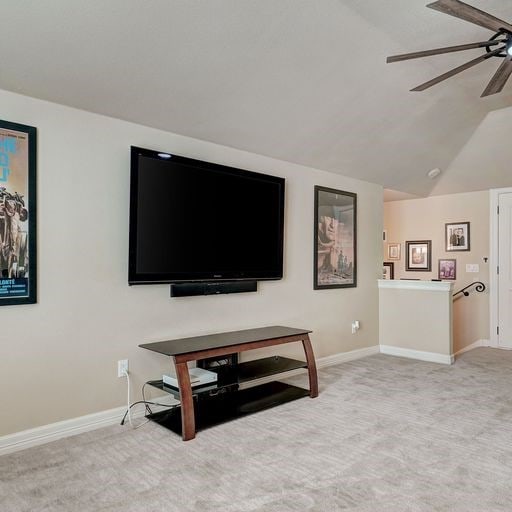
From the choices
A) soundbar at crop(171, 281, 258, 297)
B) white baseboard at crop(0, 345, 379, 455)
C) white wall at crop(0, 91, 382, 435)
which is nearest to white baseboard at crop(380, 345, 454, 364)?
soundbar at crop(171, 281, 258, 297)

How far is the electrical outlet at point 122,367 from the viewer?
3.08 m

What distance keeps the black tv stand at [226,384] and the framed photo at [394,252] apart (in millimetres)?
3840

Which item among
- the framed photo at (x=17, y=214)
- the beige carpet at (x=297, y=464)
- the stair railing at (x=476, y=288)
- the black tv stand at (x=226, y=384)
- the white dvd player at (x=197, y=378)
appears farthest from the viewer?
the stair railing at (x=476, y=288)

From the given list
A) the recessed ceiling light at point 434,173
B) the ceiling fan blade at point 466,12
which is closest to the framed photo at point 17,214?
the ceiling fan blade at point 466,12

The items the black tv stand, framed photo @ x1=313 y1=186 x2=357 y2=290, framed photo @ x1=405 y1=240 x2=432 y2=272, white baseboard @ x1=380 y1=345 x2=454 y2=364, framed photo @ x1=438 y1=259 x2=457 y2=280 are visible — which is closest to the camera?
the black tv stand

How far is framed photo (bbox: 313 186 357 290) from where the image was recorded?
4.70 meters

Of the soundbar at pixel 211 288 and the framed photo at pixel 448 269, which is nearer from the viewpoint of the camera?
the soundbar at pixel 211 288

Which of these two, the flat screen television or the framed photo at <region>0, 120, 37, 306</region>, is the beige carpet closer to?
the framed photo at <region>0, 120, 37, 306</region>

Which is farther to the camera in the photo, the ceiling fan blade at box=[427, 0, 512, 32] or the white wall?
the white wall

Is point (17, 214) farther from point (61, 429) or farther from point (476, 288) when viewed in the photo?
point (476, 288)

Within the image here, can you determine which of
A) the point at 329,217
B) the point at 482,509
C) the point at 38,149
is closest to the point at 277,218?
the point at 329,217

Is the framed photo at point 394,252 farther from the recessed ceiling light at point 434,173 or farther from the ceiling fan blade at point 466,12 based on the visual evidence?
the ceiling fan blade at point 466,12

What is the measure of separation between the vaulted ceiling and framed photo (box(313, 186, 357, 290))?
66 centimetres

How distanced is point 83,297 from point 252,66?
1.96 meters
